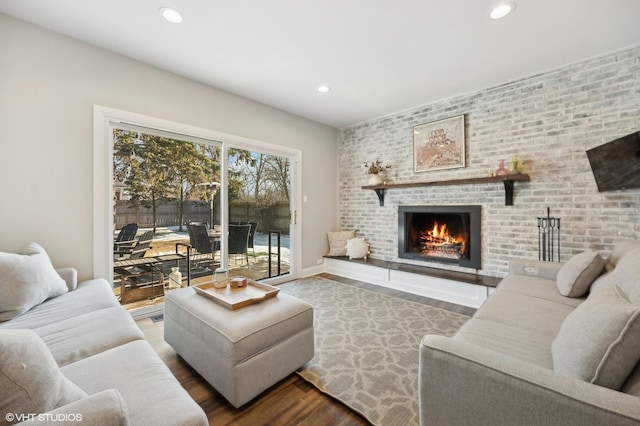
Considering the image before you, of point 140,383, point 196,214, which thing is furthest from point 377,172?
point 140,383

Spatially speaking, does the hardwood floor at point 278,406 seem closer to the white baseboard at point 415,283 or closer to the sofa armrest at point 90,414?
the sofa armrest at point 90,414

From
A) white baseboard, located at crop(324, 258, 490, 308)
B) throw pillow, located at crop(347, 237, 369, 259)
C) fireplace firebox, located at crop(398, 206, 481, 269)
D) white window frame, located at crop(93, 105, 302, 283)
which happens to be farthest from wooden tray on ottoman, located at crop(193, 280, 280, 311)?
fireplace firebox, located at crop(398, 206, 481, 269)

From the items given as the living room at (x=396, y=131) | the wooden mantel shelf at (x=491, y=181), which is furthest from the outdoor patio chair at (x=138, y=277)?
the wooden mantel shelf at (x=491, y=181)

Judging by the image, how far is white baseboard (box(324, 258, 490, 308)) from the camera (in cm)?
319

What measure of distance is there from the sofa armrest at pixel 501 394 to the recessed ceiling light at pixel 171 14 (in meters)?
2.76

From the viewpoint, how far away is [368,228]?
183 inches

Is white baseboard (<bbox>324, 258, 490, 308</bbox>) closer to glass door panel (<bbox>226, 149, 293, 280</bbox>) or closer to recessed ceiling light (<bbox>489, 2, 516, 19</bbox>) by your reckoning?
glass door panel (<bbox>226, 149, 293, 280</bbox>)

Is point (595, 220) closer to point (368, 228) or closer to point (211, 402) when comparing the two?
point (368, 228)

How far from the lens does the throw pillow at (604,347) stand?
872 mm

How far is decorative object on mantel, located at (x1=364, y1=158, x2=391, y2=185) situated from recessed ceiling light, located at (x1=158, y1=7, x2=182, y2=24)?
310cm

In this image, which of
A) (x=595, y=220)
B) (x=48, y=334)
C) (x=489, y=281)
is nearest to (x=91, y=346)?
(x=48, y=334)

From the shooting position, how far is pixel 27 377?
723 mm

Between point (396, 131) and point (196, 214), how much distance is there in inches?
126

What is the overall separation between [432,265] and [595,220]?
1.79 metres
